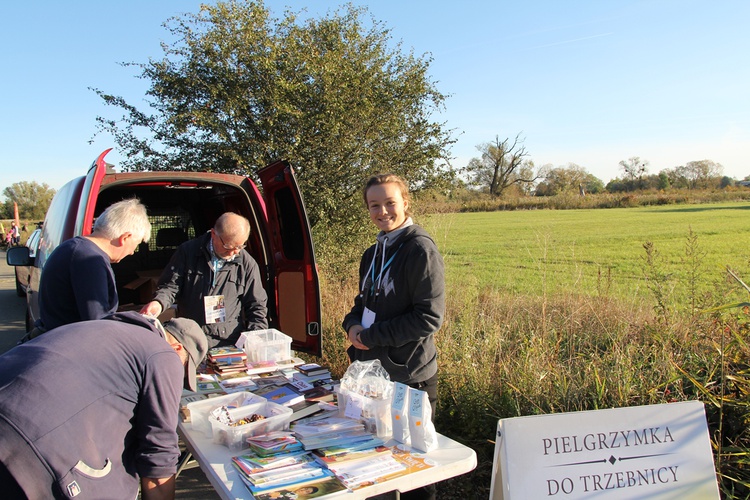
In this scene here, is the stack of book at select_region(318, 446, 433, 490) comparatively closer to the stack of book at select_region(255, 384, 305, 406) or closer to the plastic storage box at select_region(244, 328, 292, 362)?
the stack of book at select_region(255, 384, 305, 406)

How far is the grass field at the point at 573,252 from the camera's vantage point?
290 inches

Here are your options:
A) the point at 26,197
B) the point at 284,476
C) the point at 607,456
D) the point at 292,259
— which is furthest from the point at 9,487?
the point at 26,197

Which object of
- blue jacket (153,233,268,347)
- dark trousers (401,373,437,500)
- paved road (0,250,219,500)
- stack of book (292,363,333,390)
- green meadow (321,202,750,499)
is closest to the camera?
dark trousers (401,373,437,500)

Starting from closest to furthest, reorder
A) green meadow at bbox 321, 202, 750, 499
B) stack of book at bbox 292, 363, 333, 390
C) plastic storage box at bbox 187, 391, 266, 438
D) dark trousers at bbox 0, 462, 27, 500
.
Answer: dark trousers at bbox 0, 462, 27, 500 < plastic storage box at bbox 187, 391, 266, 438 < stack of book at bbox 292, 363, 333, 390 < green meadow at bbox 321, 202, 750, 499

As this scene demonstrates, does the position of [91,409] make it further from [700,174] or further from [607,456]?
[700,174]

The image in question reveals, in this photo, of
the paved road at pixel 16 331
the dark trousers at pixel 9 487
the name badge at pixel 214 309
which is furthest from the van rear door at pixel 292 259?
the dark trousers at pixel 9 487

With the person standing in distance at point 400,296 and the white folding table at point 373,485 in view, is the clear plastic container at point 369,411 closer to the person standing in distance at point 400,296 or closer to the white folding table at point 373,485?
the white folding table at point 373,485

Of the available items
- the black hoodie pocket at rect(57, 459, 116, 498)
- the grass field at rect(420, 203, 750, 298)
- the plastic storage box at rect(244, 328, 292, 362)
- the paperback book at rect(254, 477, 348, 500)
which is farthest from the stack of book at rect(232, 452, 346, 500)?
the grass field at rect(420, 203, 750, 298)

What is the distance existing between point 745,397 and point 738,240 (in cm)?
1453

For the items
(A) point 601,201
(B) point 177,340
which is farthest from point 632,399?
(A) point 601,201

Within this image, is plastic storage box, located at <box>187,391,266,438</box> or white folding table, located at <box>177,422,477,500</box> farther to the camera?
plastic storage box, located at <box>187,391,266,438</box>

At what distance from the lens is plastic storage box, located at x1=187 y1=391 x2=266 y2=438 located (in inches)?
87.4

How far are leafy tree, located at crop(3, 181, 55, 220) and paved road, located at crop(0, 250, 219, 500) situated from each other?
40.0 metres

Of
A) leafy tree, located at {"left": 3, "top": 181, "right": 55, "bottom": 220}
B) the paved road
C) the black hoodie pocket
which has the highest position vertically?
leafy tree, located at {"left": 3, "top": 181, "right": 55, "bottom": 220}
